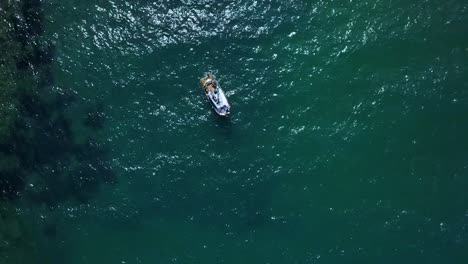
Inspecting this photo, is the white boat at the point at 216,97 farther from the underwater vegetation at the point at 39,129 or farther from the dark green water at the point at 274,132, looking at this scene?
the underwater vegetation at the point at 39,129

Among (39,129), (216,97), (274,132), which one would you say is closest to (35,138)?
(39,129)

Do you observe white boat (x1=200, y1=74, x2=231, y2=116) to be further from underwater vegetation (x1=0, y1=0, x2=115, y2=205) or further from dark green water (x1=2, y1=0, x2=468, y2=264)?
underwater vegetation (x1=0, y1=0, x2=115, y2=205)

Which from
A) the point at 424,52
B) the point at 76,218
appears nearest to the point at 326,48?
the point at 424,52

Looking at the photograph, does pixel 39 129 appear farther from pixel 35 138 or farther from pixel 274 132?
pixel 274 132

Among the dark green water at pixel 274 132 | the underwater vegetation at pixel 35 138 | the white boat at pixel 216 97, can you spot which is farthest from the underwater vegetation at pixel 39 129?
the white boat at pixel 216 97

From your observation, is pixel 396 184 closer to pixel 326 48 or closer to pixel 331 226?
pixel 331 226
